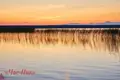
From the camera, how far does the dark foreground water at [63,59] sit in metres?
1.90

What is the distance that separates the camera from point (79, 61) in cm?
193

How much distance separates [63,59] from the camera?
1959 mm

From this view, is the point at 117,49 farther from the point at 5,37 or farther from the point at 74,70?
the point at 5,37

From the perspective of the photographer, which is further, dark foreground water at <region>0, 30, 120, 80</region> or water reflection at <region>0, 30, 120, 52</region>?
water reflection at <region>0, 30, 120, 52</region>

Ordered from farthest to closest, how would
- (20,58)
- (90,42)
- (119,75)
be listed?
(90,42) → (20,58) → (119,75)

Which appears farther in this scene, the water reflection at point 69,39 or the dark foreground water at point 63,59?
the water reflection at point 69,39

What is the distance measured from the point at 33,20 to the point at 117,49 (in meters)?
0.59

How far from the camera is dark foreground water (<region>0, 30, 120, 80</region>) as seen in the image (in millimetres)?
1901

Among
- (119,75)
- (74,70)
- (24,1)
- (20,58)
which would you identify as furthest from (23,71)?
(119,75)

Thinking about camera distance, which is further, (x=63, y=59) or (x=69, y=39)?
(x=69, y=39)

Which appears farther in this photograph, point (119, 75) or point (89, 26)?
point (89, 26)

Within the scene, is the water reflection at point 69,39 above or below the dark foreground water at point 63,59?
above

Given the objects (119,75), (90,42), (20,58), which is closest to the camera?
(119,75)

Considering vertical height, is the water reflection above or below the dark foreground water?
above
